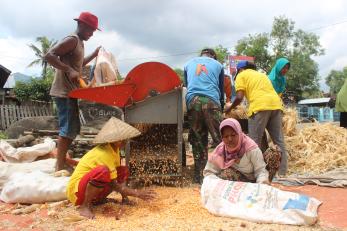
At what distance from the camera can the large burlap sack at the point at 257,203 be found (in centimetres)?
338

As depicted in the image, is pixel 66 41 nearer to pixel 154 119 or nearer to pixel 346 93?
pixel 154 119

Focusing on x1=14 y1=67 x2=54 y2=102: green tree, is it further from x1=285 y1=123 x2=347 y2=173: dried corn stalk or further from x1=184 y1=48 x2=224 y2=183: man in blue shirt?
x1=184 y1=48 x2=224 y2=183: man in blue shirt

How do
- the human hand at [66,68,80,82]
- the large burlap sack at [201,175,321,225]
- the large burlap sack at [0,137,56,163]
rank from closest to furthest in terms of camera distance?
the large burlap sack at [201,175,321,225] → the human hand at [66,68,80,82] → the large burlap sack at [0,137,56,163]

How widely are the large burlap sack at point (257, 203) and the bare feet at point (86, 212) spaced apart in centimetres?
110

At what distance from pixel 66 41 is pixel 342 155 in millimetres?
5391

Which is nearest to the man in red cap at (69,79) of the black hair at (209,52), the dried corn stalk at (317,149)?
the black hair at (209,52)

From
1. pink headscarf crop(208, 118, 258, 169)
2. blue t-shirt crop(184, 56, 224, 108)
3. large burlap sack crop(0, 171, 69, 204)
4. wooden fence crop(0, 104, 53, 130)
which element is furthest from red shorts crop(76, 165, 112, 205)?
wooden fence crop(0, 104, 53, 130)

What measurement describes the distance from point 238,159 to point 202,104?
4.93 ft

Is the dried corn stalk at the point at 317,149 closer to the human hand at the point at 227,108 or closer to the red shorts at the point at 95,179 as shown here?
the human hand at the point at 227,108

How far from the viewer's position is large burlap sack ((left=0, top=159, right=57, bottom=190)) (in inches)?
219

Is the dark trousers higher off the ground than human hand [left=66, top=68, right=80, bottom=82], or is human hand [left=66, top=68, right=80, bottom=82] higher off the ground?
human hand [left=66, top=68, right=80, bottom=82]

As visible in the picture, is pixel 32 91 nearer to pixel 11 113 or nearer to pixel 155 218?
pixel 11 113

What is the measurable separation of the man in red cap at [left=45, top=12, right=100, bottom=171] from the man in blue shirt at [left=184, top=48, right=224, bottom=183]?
1525 millimetres

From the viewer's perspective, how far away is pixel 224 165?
4.27m
